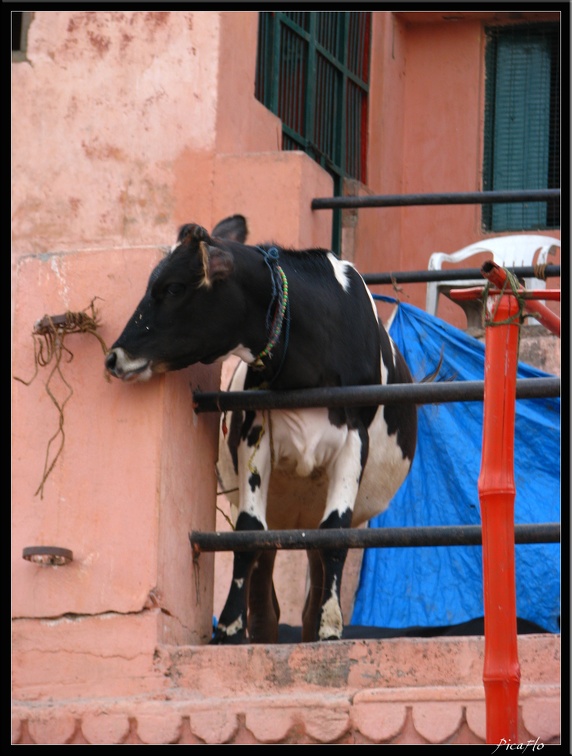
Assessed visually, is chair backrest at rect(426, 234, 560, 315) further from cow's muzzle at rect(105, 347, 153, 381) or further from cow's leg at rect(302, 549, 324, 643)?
cow's muzzle at rect(105, 347, 153, 381)

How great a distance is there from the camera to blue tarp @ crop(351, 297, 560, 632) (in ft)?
30.2

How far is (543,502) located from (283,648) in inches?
159

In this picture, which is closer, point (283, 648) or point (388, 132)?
point (283, 648)

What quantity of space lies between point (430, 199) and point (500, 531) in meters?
6.36

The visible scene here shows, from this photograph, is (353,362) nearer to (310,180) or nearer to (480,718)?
(480,718)

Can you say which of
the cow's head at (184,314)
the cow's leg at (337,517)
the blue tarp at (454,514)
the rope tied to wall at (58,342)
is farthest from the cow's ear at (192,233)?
the blue tarp at (454,514)

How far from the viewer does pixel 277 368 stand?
22.6 ft

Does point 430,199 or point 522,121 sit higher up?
point 522,121

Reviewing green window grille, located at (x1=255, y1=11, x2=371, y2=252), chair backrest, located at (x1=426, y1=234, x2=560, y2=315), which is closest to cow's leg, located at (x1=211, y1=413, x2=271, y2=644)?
green window grille, located at (x1=255, y1=11, x2=371, y2=252)

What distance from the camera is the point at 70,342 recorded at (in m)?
6.26

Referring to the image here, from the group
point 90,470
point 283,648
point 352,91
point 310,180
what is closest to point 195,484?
→ point 90,470

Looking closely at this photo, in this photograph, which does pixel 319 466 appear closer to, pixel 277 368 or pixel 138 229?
pixel 277 368

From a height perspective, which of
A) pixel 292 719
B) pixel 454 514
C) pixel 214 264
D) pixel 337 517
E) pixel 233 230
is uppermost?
pixel 233 230

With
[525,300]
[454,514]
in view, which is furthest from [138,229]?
[525,300]
